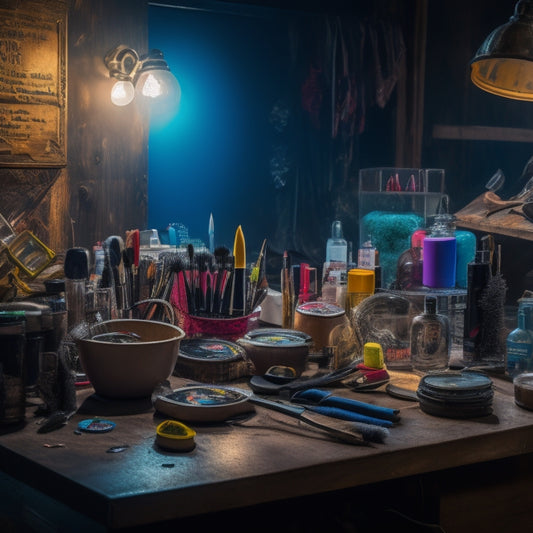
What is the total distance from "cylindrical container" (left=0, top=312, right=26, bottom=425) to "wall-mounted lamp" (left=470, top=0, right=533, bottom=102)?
57.7 inches

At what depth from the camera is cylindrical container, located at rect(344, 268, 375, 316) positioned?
2.16 m

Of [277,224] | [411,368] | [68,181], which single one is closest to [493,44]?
[411,368]

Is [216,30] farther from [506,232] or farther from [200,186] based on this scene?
[506,232]

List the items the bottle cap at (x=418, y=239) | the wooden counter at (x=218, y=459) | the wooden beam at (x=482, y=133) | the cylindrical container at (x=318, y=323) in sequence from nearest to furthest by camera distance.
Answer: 1. the wooden counter at (x=218, y=459)
2. the cylindrical container at (x=318, y=323)
3. the bottle cap at (x=418, y=239)
4. the wooden beam at (x=482, y=133)

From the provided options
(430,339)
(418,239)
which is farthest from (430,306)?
(418,239)

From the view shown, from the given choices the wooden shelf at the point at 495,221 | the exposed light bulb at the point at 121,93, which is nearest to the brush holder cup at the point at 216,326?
the wooden shelf at the point at 495,221

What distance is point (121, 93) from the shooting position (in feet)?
13.0

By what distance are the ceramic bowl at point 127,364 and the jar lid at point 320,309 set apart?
1.68 feet

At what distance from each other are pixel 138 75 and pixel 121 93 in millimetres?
151

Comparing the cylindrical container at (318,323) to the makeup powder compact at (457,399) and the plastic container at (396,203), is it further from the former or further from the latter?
the plastic container at (396,203)

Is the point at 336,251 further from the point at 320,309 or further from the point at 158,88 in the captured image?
the point at 158,88

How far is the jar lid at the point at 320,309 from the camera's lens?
81.3 inches

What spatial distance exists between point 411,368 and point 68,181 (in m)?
2.43

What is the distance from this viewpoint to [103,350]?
1.58m
